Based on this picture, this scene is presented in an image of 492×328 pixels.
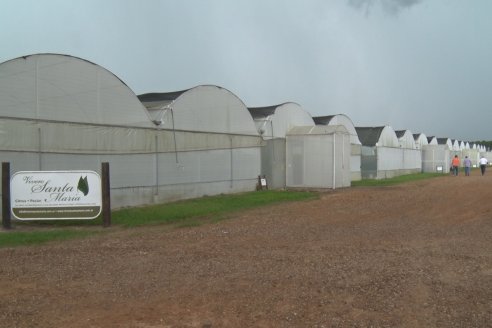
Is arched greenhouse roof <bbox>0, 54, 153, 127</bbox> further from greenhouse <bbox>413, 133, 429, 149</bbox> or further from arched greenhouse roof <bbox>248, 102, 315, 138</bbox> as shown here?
greenhouse <bbox>413, 133, 429, 149</bbox>

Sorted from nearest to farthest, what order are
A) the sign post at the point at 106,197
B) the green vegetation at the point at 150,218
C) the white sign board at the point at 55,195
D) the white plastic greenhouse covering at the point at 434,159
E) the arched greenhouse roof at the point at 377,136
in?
the green vegetation at the point at 150,218, the white sign board at the point at 55,195, the sign post at the point at 106,197, the arched greenhouse roof at the point at 377,136, the white plastic greenhouse covering at the point at 434,159

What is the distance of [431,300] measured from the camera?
6.50 metres

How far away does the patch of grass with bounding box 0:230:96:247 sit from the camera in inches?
435

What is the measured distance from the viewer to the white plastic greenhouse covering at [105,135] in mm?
14570

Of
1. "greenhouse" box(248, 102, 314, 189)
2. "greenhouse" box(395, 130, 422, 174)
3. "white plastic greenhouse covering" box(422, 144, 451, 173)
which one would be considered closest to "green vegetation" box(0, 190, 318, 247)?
"greenhouse" box(248, 102, 314, 189)

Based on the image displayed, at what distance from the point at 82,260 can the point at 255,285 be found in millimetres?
3388

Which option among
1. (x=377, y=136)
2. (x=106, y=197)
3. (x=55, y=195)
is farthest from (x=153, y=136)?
(x=377, y=136)

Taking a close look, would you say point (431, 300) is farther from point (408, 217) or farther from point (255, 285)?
point (408, 217)

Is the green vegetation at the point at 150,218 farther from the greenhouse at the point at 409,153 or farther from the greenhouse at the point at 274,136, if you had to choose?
the greenhouse at the point at 409,153

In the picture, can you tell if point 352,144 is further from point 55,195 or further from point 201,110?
point 55,195

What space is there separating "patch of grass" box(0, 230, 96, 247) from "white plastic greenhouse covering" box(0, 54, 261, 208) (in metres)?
3.00

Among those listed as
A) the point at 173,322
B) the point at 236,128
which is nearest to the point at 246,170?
the point at 236,128

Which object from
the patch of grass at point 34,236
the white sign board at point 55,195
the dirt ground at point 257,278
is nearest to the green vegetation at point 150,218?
the patch of grass at point 34,236

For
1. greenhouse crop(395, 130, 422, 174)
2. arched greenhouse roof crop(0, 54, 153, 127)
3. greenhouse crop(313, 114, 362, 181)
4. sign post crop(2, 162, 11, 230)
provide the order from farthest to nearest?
greenhouse crop(395, 130, 422, 174) → greenhouse crop(313, 114, 362, 181) → arched greenhouse roof crop(0, 54, 153, 127) → sign post crop(2, 162, 11, 230)
